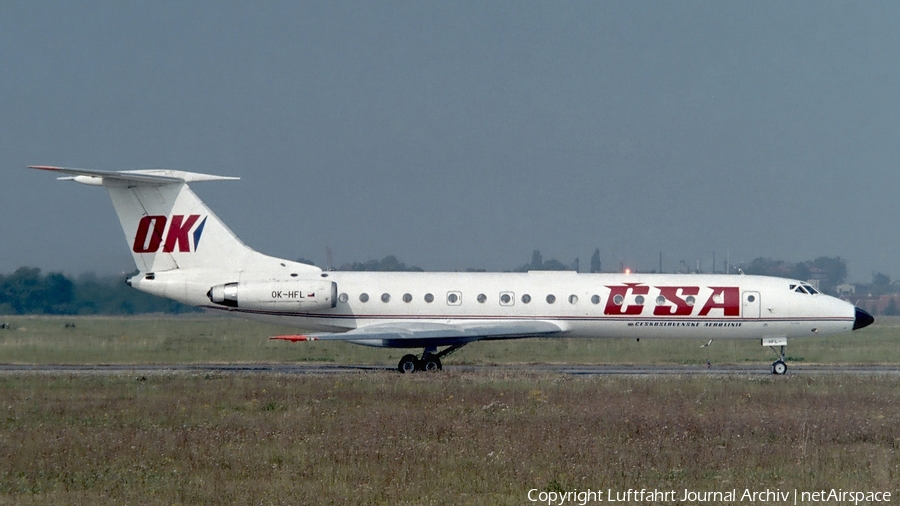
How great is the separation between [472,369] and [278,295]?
578cm

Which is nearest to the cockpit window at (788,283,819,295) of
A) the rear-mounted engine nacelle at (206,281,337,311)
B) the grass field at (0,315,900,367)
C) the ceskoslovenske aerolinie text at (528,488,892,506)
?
the grass field at (0,315,900,367)

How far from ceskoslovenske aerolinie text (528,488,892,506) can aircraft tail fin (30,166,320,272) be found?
60.9ft

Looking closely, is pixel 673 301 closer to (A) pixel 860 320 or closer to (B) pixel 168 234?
(A) pixel 860 320

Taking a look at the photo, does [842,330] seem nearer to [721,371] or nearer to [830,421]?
[721,371]

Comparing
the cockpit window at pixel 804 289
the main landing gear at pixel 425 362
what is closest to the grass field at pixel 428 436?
the main landing gear at pixel 425 362

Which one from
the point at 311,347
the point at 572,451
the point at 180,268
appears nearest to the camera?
the point at 572,451

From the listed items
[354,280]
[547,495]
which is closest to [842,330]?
[354,280]

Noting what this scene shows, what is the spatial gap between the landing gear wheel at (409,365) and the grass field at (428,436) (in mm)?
532

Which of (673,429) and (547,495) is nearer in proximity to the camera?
(547,495)

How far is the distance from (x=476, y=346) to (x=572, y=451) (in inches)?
951

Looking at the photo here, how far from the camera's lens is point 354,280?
2881cm

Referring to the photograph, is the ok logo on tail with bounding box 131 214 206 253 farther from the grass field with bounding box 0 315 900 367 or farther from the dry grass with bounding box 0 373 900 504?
the dry grass with bounding box 0 373 900 504

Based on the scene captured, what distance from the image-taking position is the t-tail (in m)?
28.2

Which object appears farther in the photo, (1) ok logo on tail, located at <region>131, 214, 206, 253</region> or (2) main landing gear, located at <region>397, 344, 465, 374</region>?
(1) ok logo on tail, located at <region>131, 214, 206, 253</region>
